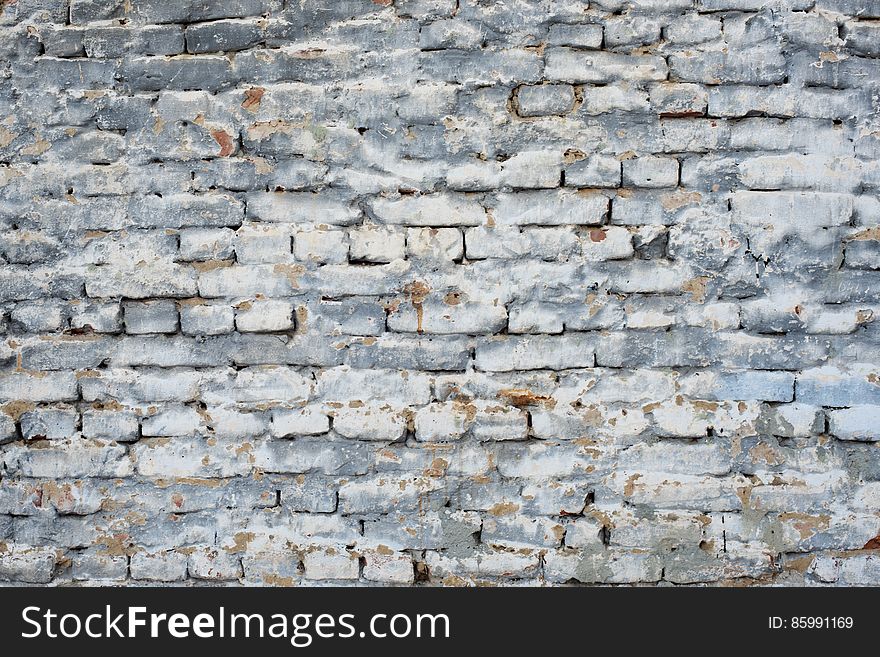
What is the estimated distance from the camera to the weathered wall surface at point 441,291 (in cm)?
175

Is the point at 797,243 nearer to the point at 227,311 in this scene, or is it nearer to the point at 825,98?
the point at 825,98

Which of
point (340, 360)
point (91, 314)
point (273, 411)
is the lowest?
point (273, 411)

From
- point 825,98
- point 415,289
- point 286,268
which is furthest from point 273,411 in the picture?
point 825,98

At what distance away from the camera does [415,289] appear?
5.82 ft

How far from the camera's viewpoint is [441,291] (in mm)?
1774

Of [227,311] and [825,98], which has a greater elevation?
[825,98]

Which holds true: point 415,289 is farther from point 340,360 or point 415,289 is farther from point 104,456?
point 104,456

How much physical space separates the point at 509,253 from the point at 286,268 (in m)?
0.56

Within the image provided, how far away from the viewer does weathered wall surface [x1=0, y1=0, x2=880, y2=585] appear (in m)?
1.75

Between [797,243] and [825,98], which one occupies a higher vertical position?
[825,98]

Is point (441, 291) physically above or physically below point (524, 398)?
above

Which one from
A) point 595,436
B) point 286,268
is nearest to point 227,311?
point 286,268

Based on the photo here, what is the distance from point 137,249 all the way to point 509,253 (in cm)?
94

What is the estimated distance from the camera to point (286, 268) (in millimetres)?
1774
